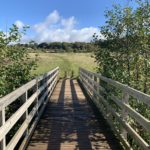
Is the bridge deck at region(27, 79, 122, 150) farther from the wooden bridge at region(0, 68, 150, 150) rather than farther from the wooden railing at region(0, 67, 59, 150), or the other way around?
the wooden railing at region(0, 67, 59, 150)

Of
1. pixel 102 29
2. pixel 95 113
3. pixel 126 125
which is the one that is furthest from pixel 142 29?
pixel 126 125

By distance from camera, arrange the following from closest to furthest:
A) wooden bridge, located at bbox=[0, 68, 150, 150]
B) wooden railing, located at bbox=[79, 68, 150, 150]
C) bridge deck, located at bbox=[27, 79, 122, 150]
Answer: wooden railing, located at bbox=[79, 68, 150, 150], wooden bridge, located at bbox=[0, 68, 150, 150], bridge deck, located at bbox=[27, 79, 122, 150]

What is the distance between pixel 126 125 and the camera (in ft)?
21.7

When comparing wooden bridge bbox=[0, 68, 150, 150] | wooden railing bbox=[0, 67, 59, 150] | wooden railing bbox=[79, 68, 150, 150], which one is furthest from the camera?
wooden bridge bbox=[0, 68, 150, 150]

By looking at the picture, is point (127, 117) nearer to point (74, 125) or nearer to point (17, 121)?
point (17, 121)

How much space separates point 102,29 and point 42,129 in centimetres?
399

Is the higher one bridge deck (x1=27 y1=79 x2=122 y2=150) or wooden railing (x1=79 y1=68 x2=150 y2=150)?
wooden railing (x1=79 y1=68 x2=150 y2=150)

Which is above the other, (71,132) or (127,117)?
(127,117)

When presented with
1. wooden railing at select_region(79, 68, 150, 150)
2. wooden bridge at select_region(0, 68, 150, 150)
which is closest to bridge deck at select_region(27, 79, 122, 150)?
wooden bridge at select_region(0, 68, 150, 150)

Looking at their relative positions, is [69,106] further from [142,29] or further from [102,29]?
[142,29]

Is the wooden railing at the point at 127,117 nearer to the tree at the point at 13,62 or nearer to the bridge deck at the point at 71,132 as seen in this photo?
the bridge deck at the point at 71,132

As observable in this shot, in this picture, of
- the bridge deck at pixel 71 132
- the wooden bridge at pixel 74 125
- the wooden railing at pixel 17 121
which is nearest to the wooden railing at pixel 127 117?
the wooden bridge at pixel 74 125

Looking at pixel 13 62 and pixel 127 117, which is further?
pixel 13 62

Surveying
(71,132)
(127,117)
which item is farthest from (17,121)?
(127,117)
